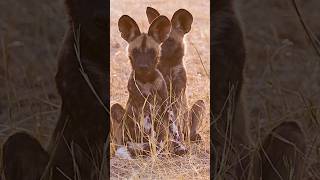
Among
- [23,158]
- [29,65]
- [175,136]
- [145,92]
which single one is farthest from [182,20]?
[23,158]

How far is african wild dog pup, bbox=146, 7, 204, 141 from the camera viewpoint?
285cm

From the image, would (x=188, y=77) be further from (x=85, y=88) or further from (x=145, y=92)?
(x=85, y=88)

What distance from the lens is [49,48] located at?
237 centimetres

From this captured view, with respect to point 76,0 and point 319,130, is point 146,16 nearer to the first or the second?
point 76,0

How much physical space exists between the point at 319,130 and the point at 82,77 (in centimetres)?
92

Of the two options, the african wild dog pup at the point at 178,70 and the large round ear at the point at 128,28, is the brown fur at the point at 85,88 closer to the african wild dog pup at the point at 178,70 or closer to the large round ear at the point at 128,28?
the large round ear at the point at 128,28

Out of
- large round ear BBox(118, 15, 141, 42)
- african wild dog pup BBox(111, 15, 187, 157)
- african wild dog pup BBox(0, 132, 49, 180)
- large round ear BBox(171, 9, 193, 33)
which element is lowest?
african wild dog pup BBox(0, 132, 49, 180)

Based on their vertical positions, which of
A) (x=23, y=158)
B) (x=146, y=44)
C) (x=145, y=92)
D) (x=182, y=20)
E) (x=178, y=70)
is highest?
(x=182, y=20)

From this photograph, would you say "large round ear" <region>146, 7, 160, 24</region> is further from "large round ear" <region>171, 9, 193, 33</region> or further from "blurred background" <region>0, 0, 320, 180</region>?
"blurred background" <region>0, 0, 320, 180</region>

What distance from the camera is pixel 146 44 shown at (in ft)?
9.68

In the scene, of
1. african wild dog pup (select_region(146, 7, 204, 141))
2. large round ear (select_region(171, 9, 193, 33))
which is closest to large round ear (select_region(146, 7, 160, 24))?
african wild dog pup (select_region(146, 7, 204, 141))

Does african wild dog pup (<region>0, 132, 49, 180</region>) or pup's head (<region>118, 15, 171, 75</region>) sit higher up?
pup's head (<region>118, 15, 171, 75</region>)

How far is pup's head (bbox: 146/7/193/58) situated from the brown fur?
57 cm

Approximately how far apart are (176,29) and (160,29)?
0.22 m
